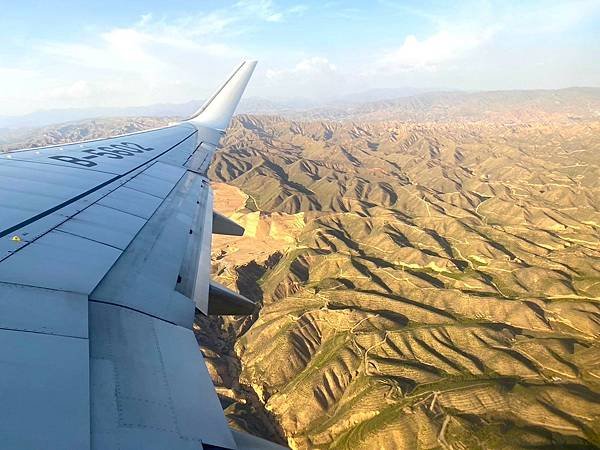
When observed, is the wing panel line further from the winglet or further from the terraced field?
the terraced field

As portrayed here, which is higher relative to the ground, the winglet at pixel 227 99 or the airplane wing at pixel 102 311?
the winglet at pixel 227 99

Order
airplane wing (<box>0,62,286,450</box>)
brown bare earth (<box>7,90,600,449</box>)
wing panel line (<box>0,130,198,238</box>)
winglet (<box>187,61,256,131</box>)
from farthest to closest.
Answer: brown bare earth (<box>7,90,600,449</box>), winglet (<box>187,61,256,131</box>), wing panel line (<box>0,130,198,238</box>), airplane wing (<box>0,62,286,450</box>)

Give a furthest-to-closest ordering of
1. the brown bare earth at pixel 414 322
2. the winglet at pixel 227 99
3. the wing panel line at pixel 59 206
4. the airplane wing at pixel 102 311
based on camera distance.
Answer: the brown bare earth at pixel 414 322 < the winglet at pixel 227 99 < the wing panel line at pixel 59 206 < the airplane wing at pixel 102 311

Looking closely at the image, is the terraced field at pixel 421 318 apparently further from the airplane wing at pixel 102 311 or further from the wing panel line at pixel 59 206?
the airplane wing at pixel 102 311

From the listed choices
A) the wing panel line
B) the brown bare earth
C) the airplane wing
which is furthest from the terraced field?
the airplane wing

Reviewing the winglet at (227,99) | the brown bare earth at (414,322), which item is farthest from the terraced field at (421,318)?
the winglet at (227,99)

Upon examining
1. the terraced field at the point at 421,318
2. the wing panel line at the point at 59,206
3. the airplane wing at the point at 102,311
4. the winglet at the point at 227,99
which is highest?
the winglet at the point at 227,99
